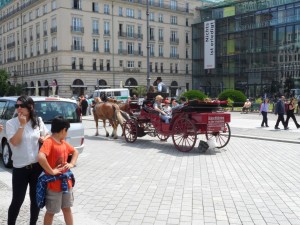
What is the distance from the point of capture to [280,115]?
18328 millimetres

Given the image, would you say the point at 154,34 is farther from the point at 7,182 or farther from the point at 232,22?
the point at 7,182

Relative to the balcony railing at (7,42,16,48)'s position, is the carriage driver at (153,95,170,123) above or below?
below

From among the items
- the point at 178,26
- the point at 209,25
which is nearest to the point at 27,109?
the point at 209,25

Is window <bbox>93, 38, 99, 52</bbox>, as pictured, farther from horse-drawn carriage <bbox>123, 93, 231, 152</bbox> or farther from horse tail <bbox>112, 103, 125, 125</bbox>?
horse-drawn carriage <bbox>123, 93, 231, 152</bbox>

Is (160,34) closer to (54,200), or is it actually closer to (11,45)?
(11,45)

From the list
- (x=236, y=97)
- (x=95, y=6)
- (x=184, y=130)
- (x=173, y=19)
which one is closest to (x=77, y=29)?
(x=95, y=6)

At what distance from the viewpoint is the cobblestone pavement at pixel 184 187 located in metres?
5.63

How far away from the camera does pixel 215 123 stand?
11289mm

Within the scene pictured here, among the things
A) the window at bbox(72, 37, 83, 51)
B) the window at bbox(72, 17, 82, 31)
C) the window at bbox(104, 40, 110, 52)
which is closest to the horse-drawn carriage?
the window at bbox(72, 37, 83, 51)

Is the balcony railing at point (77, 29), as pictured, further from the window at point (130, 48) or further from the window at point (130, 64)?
the window at point (130, 64)

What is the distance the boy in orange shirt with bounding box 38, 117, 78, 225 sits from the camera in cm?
425

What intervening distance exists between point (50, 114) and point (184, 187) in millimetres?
3801

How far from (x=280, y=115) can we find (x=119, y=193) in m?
13.3

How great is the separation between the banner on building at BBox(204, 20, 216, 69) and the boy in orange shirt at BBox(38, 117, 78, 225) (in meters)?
59.0
